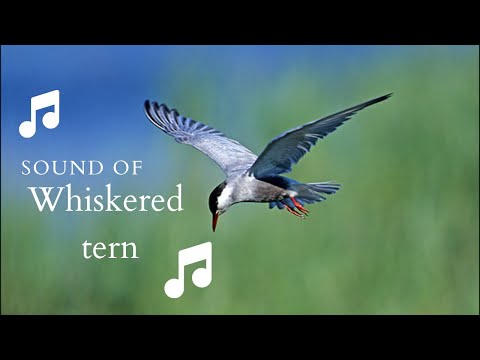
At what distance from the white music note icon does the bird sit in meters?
0.35

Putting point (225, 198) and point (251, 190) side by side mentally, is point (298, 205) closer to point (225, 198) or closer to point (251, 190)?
point (251, 190)

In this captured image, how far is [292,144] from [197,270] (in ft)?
2.76

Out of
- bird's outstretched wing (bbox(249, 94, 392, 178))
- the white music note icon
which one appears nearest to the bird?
bird's outstretched wing (bbox(249, 94, 392, 178))

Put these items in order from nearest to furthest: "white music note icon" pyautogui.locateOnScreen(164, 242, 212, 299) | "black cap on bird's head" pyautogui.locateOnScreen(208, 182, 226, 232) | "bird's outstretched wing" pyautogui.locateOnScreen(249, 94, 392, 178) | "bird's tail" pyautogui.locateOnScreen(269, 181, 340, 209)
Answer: "bird's outstretched wing" pyautogui.locateOnScreen(249, 94, 392, 178) → "black cap on bird's head" pyautogui.locateOnScreen(208, 182, 226, 232) → "bird's tail" pyautogui.locateOnScreen(269, 181, 340, 209) → "white music note icon" pyautogui.locateOnScreen(164, 242, 212, 299)

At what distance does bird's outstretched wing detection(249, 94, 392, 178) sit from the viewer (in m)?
3.01

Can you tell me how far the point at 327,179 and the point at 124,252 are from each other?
40.6 inches

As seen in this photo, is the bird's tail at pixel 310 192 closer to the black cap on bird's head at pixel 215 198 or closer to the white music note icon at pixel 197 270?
the black cap on bird's head at pixel 215 198

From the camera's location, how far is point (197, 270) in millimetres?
3674

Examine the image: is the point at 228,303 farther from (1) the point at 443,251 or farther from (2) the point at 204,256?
(1) the point at 443,251

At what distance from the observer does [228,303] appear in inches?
151

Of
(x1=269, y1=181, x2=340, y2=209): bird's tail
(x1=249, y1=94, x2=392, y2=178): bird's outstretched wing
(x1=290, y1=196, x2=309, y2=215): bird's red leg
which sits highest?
(x1=249, y1=94, x2=392, y2=178): bird's outstretched wing

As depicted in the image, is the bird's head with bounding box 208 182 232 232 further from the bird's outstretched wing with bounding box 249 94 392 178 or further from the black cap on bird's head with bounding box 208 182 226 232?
the bird's outstretched wing with bounding box 249 94 392 178

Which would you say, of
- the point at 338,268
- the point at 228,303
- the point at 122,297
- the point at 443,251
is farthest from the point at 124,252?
the point at 443,251

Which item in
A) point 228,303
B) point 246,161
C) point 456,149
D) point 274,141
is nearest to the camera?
point 274,141
